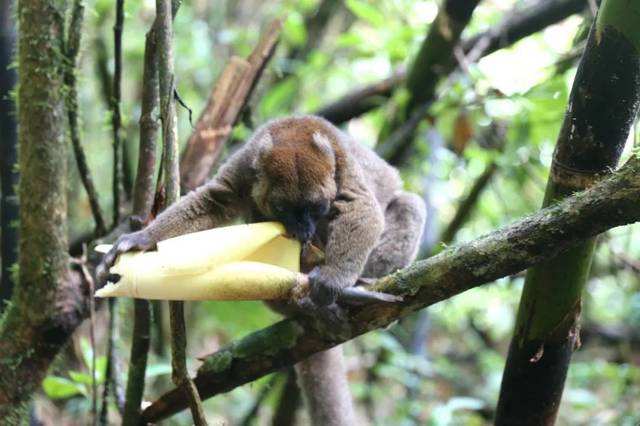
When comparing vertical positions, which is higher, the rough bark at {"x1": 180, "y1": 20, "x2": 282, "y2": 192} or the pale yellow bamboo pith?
the rough bark at {"x1": 180, "y1": 20, "x2": 282, "y2": 192}

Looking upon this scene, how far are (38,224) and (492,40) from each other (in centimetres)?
358

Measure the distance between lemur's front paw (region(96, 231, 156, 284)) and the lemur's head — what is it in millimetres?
703

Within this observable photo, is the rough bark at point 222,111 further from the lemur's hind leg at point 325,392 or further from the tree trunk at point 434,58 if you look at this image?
the lemur's hind leg at point 325,392

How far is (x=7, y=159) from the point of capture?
387 cm

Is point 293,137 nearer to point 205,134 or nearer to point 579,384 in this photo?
point 205,134

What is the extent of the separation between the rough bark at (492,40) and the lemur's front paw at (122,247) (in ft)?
9.09

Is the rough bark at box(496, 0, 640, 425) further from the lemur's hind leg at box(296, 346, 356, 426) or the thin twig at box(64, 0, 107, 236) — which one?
the thin twig at box(64, 0, 107, 236)

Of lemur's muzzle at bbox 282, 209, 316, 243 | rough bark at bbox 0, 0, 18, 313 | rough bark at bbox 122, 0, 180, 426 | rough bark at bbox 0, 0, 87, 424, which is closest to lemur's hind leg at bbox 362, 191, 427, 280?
lemur's muzzle at bbox 282, 209, 316, 243

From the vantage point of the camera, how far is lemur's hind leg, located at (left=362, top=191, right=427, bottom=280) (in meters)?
4.04

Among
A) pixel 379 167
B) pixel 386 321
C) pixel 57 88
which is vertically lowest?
pixel 386 321

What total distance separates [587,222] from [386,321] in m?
0.88

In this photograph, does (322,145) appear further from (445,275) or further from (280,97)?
(280,97)

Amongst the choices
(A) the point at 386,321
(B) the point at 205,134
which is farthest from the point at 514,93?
(A) the point at 386,321

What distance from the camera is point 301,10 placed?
22.9 feet
